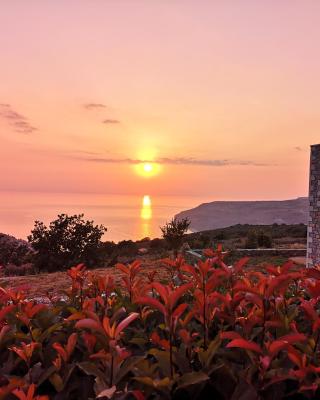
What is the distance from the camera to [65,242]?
2311 centimetres

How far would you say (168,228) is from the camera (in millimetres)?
22250

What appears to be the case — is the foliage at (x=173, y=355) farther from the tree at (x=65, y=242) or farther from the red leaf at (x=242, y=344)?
the tree at (x=65, y=242)

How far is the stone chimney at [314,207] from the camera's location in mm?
18812

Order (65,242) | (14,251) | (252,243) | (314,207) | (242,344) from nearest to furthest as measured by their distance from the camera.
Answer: (242,344) → (314,207) → (65,242) → (14,251) → (252,243)

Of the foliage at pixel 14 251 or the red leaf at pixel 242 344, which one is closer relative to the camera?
the red leaf at pixel 242 344

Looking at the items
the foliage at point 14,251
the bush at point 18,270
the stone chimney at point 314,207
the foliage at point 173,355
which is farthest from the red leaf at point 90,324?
the foliage at point 14,251

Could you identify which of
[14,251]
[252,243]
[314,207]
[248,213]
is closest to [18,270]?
[14,251]

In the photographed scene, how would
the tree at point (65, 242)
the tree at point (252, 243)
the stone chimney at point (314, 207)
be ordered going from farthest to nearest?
the tree at point (252, 243) < the tree at point (65, 242) < the stone chimney at point (314, 207)

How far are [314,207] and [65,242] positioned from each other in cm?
1211

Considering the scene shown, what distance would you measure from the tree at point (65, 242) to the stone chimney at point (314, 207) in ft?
34.7

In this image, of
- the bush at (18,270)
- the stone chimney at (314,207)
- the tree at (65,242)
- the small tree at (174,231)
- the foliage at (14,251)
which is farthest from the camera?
the foliage at (14,251)

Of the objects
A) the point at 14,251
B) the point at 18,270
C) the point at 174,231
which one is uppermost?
the point at 174,231

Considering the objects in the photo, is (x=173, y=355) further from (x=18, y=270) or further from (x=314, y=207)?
(x=18, y=270)

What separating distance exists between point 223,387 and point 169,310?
37 cm
